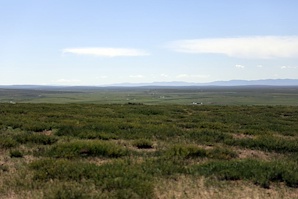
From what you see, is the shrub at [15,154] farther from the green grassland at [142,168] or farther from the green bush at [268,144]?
the green bush at [268,144]

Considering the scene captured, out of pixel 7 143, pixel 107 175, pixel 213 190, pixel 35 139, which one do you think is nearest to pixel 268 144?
pixel 213 190

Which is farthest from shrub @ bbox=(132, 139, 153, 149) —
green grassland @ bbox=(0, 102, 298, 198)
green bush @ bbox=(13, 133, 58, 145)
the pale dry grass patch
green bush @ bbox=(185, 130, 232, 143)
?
the pale dry grass patch

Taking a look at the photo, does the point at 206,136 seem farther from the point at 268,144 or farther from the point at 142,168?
the point at 142,168

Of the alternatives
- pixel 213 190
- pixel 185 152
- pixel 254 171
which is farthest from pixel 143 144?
pixel 213 190

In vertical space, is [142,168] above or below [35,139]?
below

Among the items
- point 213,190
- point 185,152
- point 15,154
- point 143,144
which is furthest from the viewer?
point 143,144

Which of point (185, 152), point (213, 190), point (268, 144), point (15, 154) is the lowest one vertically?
point (268, 144)

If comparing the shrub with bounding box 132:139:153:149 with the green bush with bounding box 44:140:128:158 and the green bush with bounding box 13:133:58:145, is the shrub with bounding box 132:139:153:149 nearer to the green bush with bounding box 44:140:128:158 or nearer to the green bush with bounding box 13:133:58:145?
the green bush with bounding box 44:140:128:158

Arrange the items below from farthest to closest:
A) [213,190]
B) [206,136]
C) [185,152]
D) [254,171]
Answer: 1. [206,136]
2. [185,152]
3. [254,171]
4. [213,190]

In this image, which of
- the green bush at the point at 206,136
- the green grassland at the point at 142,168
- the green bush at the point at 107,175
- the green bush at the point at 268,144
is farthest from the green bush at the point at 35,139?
the green bush at the point at 268,144

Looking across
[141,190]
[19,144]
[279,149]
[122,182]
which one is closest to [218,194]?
Result: [141,190]

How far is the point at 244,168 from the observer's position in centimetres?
991

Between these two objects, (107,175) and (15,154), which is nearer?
(107,175)

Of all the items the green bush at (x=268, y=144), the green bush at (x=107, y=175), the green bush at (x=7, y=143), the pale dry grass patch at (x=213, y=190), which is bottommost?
the green bush at (x=268, y=144)
